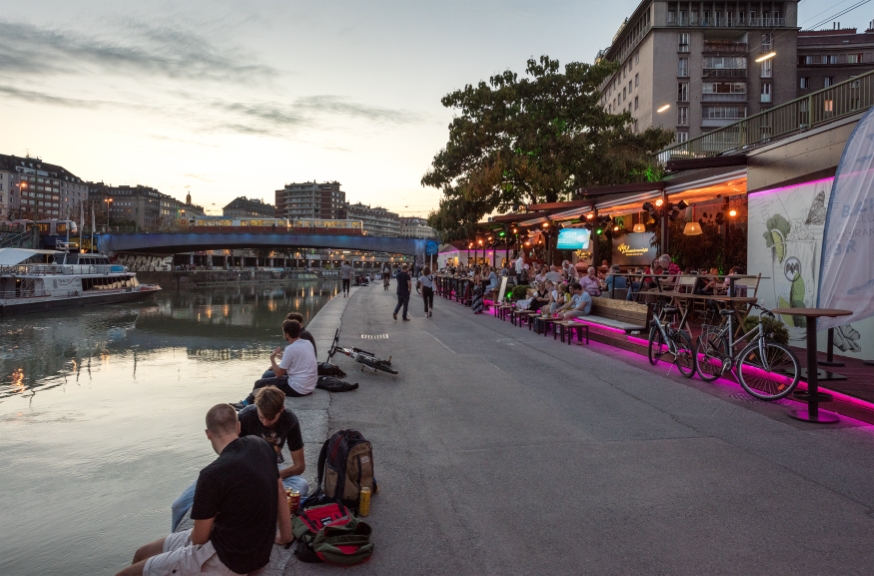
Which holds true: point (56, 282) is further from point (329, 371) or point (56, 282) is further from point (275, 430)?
point (275, 430)

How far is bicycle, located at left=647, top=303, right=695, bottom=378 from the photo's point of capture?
30.6ft

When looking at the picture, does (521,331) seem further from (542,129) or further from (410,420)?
(542,129)

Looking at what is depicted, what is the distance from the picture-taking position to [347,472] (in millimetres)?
4449

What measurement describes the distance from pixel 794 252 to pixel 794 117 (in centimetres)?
531

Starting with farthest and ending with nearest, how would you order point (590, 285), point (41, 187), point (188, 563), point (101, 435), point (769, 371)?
point (41, 187), point (590, 285), point (101, 435), point (769, 371), point (188, 563)

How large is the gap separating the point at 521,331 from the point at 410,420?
982 centimetres

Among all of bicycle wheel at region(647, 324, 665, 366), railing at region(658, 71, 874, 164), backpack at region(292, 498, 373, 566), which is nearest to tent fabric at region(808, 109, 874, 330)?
bicycle wheel at region(647, 324, 665, 366)

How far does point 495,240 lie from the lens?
32.3 meters

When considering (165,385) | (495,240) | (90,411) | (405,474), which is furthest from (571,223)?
(405,474)

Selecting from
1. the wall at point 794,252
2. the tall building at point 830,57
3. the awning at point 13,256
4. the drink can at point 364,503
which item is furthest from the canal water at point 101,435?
the tall building at point 830,57

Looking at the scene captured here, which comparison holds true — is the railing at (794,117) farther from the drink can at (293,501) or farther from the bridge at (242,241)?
the bridge at (242,241)

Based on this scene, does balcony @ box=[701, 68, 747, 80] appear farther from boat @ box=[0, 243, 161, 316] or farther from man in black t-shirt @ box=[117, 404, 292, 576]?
man in black t-shirt @ box=[117, 404, 292, 576]

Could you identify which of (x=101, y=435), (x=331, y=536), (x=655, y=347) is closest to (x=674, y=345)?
(x=655, y=347)

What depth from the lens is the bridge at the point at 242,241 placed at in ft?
232
